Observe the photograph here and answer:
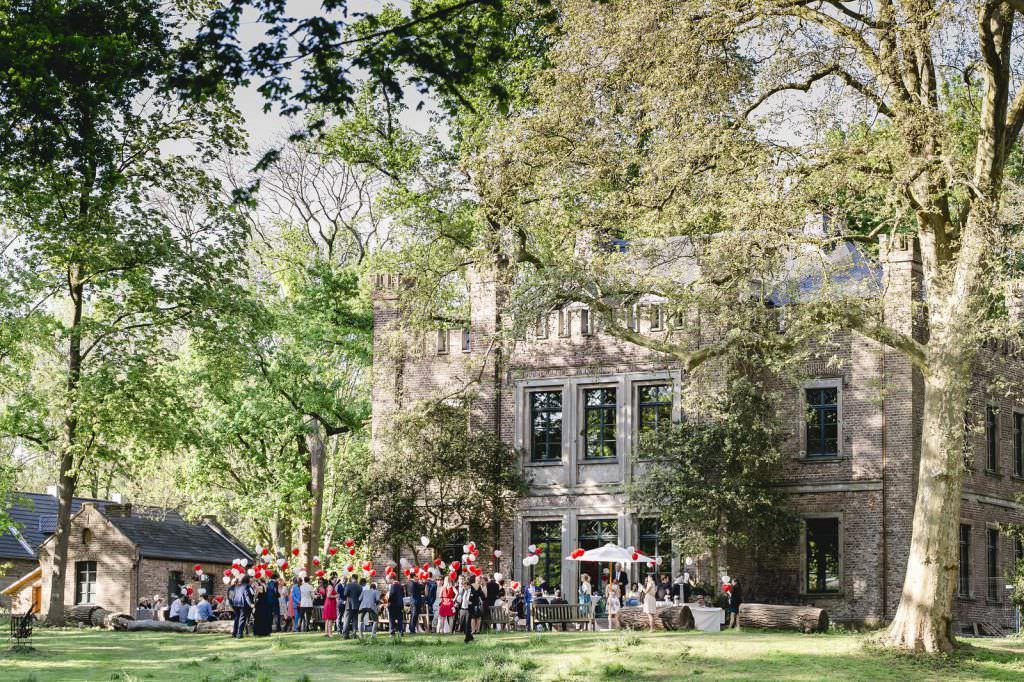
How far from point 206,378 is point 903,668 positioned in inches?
773

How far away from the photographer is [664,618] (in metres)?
27.6

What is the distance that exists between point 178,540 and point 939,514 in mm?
32775

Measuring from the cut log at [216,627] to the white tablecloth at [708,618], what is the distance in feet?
34.9

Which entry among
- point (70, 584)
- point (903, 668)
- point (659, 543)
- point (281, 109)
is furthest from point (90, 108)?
point (70, 584)

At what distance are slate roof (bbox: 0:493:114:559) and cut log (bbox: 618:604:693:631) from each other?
29.9 m

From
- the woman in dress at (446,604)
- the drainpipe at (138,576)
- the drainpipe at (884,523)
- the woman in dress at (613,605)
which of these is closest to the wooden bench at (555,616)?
the woman in dress at (613,605)

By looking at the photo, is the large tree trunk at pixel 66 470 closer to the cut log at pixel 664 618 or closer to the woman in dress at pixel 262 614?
the woman in dress at pixel 262 614

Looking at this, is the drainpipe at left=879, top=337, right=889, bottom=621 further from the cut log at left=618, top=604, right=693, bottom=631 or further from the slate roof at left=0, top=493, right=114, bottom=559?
the slate roof at left=0, top=493, right=114, bottom=559

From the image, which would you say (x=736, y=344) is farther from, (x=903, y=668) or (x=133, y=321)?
(x=133, y=321)

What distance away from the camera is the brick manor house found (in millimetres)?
33750

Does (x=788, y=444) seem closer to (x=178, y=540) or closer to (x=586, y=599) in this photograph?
(x=586, y=599)

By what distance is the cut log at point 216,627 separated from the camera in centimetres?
3144

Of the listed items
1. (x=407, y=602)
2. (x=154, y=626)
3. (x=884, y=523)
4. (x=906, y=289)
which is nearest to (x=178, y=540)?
(x=154, y=626)

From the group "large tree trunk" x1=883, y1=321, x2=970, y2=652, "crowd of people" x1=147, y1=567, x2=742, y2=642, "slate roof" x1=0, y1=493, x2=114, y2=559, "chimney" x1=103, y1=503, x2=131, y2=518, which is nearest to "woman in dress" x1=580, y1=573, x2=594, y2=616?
"crowd of people" x1=147, y1=567, x2=742, y2=642
